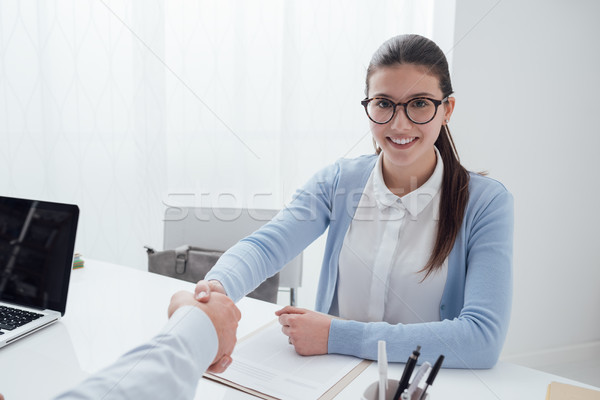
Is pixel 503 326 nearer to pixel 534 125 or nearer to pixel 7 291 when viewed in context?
pixel 7 291

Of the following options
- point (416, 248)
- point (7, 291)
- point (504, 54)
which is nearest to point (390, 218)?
point (416, 248)

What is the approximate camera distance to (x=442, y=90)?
1.10 meters

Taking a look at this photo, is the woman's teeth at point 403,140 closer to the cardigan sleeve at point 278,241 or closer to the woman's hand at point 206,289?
the cardigan sleeve at point 278,241

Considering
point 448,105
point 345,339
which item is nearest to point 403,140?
point 448,105

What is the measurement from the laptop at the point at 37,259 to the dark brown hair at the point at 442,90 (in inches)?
33.8

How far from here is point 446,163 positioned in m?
1.19

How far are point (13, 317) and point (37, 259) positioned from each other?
0.14 m

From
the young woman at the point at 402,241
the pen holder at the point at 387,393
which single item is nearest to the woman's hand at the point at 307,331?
the young woman at the point at 402,241

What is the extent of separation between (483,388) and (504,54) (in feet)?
5.52

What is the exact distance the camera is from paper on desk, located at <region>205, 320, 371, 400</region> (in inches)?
28.5

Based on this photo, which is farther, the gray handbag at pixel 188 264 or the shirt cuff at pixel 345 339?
the gray handbag at pixel 188 264

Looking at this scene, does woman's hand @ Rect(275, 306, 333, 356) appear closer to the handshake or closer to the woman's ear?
the handshake

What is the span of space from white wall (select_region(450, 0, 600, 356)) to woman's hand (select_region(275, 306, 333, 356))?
1410mm

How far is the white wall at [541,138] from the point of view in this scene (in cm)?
195
